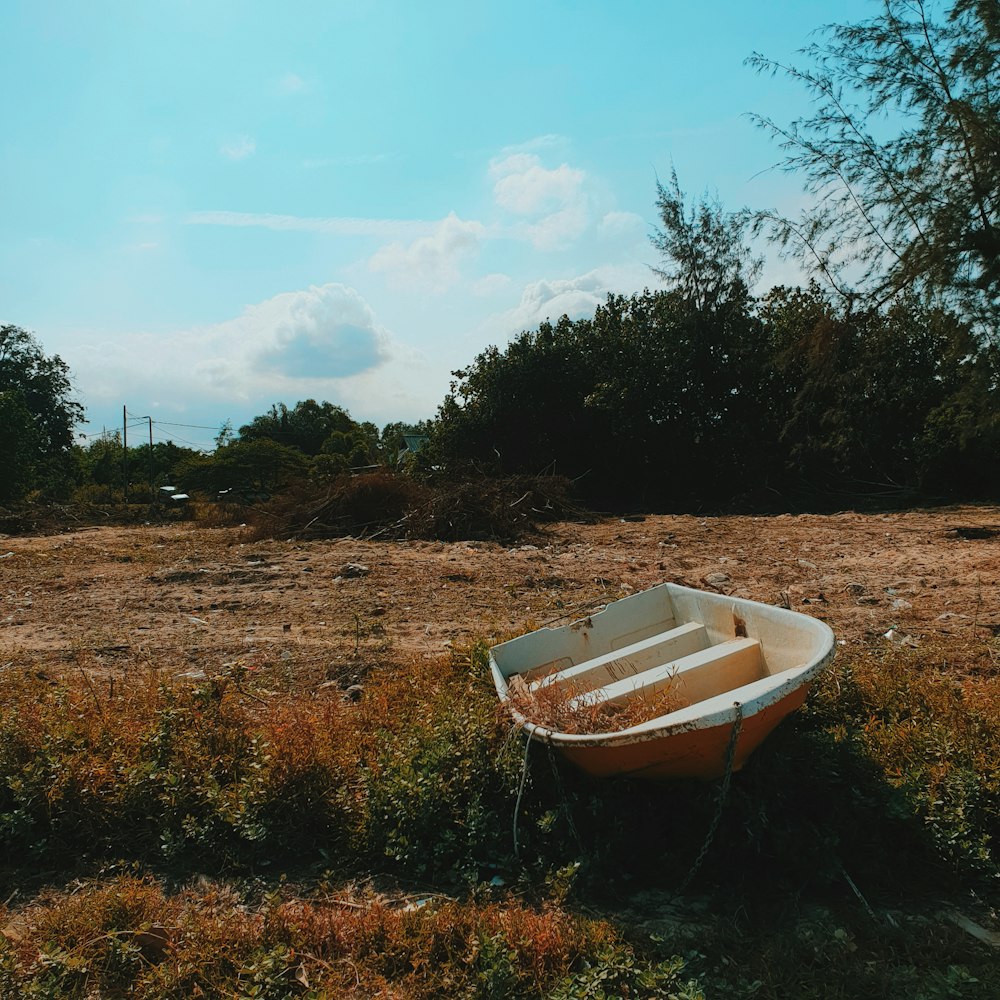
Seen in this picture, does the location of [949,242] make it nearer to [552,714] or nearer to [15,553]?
[552,714]

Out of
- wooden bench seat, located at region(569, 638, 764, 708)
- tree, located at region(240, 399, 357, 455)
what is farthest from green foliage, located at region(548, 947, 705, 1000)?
tree, located at region(240, 399, 357, 455)

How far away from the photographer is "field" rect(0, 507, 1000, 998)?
7.80 ft

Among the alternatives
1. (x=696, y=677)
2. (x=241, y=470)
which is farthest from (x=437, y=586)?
(x=241, y=470)

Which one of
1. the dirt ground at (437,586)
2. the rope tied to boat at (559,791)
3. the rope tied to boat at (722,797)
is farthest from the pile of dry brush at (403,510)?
the rope tied to boat at (722,797)

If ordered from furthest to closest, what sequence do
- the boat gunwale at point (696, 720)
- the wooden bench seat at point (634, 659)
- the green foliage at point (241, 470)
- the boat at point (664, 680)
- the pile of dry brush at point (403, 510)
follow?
the green foliage at point (241, 470), the pile of dry brush at point (403, 510), the wooden bench seat at point (634, 659), the boat at point (664, 680), the boat gunwale at point (696, 720)

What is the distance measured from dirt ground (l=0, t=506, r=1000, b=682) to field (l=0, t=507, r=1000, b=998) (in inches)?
16.5

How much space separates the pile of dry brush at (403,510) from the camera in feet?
34.6

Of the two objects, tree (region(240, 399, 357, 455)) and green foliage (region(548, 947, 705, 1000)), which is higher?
tree (region(240, 399, 357, 455))

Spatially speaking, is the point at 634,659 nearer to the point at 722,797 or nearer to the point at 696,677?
the point at 696,677

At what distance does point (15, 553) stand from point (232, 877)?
8.85 m

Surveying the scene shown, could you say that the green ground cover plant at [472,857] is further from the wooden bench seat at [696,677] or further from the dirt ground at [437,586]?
the dirt ground at [437,586]

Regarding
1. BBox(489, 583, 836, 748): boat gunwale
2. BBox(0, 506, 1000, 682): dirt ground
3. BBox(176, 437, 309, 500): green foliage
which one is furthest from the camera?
BBox(176, 437, 309, 500): green foliage

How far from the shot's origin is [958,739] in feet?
10.8

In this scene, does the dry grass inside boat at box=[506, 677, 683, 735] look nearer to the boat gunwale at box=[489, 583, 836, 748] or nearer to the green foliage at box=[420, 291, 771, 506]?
the boat gunwale at box=[489, 583, 836, 748]
